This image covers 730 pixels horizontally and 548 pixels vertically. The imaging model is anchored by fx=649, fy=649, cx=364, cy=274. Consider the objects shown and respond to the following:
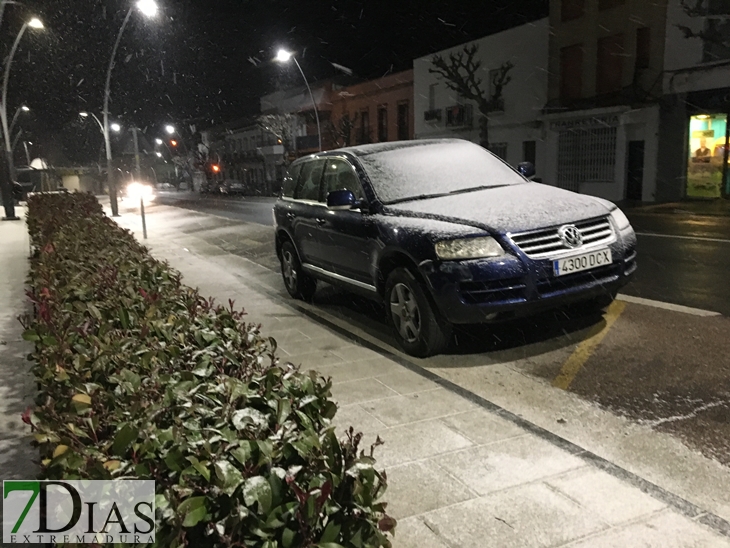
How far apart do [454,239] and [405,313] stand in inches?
33.7

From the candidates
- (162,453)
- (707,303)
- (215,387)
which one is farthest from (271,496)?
(707,303)

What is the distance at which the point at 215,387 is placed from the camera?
2418mm

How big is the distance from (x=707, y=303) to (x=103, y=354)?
6.16m

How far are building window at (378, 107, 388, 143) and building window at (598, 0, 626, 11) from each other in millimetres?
17562

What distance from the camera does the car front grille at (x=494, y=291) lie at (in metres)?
4.97

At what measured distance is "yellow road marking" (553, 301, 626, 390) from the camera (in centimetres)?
477

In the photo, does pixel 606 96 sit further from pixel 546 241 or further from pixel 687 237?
pixel 546 241

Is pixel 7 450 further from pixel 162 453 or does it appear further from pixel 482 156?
pixel 482 156

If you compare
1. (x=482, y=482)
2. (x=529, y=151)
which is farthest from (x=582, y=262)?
(x=529, y=151)

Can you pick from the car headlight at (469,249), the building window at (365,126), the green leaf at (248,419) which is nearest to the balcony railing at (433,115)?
the building window at (365,126)

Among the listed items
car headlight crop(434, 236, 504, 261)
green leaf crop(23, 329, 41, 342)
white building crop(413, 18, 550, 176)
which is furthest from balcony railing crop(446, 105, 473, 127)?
green leaf crop(23, 329, 41, 342)

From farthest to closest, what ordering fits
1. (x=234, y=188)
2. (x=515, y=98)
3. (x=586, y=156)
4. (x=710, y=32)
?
(x=234, y=188) < (x=515, y=98) < (x=586, y=156) < (x=710, y=32)

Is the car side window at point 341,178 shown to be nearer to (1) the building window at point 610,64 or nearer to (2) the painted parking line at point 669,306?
(2) the painted parking line at point 669,306

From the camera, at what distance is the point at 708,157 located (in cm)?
2186
